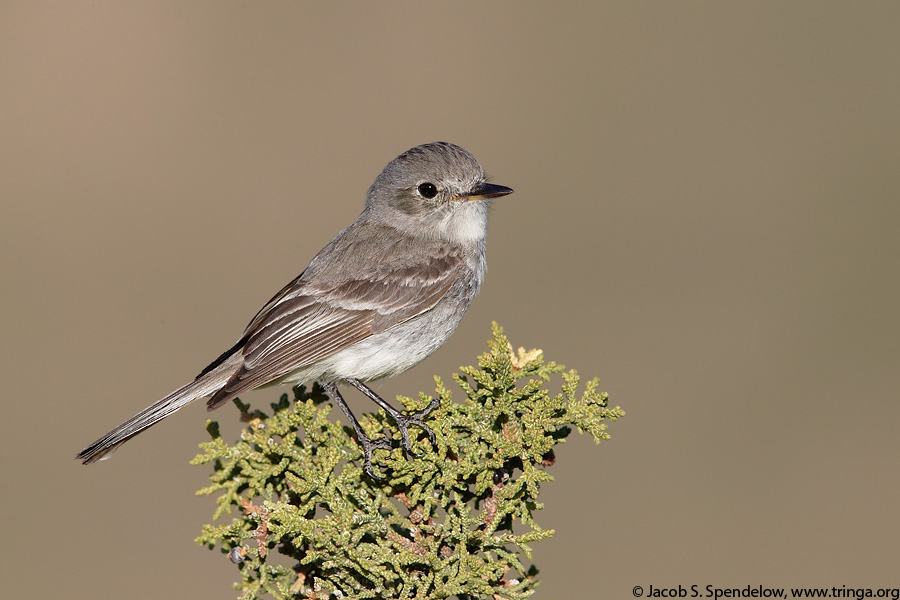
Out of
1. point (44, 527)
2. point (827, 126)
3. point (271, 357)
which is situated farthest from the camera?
point (827, 126)

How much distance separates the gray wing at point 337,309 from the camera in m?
4.46

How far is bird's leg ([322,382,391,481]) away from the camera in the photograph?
3732 mm

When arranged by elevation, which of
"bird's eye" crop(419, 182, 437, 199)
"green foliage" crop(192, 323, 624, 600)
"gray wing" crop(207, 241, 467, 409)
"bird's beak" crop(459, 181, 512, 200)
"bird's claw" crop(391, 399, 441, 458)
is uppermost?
"bird's eye" crop(419, 182, 437, 199)

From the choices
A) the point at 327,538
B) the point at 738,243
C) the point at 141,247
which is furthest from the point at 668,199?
the point at 327,538

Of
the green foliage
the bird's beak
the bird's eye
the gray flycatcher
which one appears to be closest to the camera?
the green foliage

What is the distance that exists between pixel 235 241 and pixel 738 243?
5410 mm

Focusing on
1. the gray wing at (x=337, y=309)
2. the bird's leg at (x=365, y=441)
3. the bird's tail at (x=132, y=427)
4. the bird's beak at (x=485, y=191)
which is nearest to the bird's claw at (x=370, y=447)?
the bird's leg at (x=365, y=441)

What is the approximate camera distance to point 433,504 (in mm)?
3494

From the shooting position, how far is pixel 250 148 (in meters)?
9.98

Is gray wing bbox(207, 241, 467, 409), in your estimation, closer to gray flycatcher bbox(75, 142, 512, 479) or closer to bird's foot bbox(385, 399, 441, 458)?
gray flycatcher bbox(75, 142, 512, 479)

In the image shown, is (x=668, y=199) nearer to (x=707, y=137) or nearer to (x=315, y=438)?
(x=707, y=137)

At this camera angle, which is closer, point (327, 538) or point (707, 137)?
point (327, 538)

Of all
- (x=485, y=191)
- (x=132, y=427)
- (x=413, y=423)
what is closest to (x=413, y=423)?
(x=413, y=423)

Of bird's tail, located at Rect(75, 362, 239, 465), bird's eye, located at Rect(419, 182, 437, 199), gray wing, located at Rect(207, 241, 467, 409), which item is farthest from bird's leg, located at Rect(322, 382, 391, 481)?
bird's eye, located at Rect(419, 182, 437, 199)
